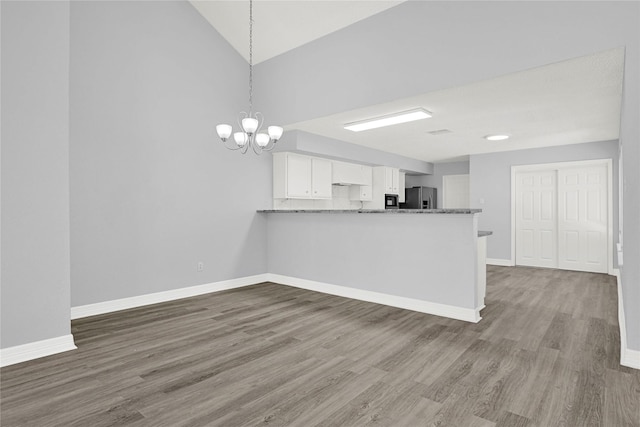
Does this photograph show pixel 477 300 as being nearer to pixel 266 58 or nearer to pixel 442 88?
pixel 442 88

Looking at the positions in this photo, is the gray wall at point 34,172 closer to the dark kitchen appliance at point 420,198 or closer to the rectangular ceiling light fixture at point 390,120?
the rectangular ceiling light fixture at point 390,120

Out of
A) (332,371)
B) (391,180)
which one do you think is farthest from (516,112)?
(332,371)

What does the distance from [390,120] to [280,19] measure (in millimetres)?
1982

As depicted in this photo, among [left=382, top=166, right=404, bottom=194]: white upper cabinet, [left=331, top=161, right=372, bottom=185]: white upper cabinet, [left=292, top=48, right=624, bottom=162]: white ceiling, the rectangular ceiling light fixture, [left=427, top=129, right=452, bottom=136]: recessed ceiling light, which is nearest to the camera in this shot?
[left=292, top=48, right=624, bottom=162]: white ceiling

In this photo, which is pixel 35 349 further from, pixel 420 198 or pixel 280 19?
pixel 420 198

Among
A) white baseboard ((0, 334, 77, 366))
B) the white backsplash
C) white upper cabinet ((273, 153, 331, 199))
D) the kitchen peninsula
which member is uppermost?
white upper cabinet ((273, 153, 331, 199))

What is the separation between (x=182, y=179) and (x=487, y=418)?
419 cm

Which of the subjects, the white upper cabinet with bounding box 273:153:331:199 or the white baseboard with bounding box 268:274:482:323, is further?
the white upper cabinet with bounding box 273:153:331:199

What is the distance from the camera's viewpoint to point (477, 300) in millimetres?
3527

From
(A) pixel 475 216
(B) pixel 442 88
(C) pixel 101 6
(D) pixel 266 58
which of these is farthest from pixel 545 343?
(C) pixel 101 6

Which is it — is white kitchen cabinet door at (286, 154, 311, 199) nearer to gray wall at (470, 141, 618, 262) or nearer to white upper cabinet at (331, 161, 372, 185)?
white upper cabinet at (331, 161, 372, 185)

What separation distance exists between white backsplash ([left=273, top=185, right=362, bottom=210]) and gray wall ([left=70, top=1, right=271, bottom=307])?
2.49ft

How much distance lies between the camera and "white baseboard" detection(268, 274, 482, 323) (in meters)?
3.51

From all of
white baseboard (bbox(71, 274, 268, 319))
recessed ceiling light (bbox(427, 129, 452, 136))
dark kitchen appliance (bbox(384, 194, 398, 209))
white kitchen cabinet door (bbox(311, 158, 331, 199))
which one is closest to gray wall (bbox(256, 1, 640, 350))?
white kitchen cabinet door (bbox(311, 158, 331, 199))
